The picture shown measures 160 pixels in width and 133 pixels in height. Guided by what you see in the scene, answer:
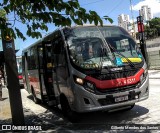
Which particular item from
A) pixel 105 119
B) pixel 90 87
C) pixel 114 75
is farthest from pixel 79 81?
pixel 105 119

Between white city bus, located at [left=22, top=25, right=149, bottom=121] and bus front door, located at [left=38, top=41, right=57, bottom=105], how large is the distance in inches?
40.4

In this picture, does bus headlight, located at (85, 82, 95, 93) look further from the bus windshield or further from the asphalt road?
the asphalt road

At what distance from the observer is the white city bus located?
7.62 metres

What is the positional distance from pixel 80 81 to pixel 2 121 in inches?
143

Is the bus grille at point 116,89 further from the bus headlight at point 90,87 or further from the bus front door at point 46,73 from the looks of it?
the bus front door at point 46,73

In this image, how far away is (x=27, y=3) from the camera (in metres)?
5.44

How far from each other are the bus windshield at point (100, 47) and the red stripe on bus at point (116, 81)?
1.17ft

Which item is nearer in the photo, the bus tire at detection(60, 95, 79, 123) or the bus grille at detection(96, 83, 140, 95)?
the bus grille at detection(96, 83, 140, 95)

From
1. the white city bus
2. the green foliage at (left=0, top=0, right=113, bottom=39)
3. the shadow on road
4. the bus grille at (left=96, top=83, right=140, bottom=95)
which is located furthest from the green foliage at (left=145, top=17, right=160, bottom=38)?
the green foliage at (left=0, top=0, right=113, bottom=39)

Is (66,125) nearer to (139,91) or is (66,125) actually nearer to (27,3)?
(139,91)

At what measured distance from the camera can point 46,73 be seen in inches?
425

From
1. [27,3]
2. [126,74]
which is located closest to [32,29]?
[27,3]

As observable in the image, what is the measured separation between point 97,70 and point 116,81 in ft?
1.86

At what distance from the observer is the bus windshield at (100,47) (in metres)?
7.91
